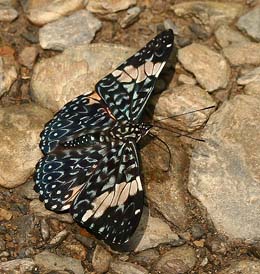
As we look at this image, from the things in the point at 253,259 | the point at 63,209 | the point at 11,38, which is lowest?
the point at 253,259

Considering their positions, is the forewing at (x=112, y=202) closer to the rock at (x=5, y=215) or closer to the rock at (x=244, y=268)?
the rock at (x=5, y=215)

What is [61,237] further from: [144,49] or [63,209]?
[144,49]

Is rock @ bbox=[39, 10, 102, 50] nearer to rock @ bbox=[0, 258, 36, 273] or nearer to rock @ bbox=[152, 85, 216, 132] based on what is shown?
rock @ bbox=[152, 85, 216, 132]

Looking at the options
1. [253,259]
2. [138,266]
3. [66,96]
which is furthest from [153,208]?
[66,96]

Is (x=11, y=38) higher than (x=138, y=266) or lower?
higher

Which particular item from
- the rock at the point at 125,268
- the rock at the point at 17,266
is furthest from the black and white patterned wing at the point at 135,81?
the rock at the point at 17,266

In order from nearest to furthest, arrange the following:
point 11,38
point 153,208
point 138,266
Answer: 1. point 138,266
2. point 153,208
3. point 11,38

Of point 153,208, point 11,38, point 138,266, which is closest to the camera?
point 138,266

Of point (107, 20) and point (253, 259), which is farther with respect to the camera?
point (107, 20)
